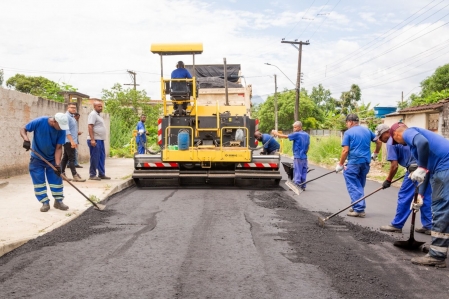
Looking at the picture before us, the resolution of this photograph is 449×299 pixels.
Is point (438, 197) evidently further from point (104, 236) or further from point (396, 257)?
point (104, 236)

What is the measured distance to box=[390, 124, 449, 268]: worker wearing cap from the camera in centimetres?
491

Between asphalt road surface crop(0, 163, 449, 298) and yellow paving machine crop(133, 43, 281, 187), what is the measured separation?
9.00 ft

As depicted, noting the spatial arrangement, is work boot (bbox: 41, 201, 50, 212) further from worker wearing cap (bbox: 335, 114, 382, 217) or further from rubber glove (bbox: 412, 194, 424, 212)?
rubber glove (bbox: 412, 194, 424, 212)

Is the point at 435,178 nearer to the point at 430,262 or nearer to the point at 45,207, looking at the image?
the point at 430,262

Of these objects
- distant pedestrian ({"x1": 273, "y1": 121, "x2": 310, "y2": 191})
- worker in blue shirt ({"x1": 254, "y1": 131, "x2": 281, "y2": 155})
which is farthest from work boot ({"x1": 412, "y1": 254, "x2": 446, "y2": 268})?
worker in blue shirt ({"x1": 254, "y1": 131, "x2": 281, "y2": 155})

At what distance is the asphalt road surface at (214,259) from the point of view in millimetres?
4020

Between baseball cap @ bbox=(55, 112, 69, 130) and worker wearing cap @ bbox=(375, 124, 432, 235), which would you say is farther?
baseball cap @ bbox=(55, 112, 69, 130)

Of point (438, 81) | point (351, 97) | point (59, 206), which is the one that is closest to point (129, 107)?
point (59, 206)

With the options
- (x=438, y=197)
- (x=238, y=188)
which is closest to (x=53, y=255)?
(x=438, y=197)

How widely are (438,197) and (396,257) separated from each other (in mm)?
763

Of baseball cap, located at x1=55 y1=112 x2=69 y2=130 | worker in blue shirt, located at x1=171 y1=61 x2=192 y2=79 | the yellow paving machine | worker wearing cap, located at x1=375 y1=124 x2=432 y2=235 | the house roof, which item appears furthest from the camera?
the house roof

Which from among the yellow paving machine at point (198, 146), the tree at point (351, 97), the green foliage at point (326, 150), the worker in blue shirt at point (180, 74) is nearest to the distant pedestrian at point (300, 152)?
the yellow paving machine at point (198, 146)

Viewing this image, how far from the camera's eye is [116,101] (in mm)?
27859

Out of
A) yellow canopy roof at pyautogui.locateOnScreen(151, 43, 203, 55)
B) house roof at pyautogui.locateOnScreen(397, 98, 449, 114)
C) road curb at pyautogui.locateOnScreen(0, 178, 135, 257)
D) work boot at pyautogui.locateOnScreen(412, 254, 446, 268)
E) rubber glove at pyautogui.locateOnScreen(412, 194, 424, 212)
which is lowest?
work boot at pyautogui.locateOnScreen(412, 254, 446, 268)
